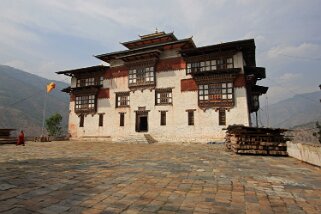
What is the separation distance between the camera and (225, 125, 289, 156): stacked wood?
11773 mm

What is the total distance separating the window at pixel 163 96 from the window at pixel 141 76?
1505mm

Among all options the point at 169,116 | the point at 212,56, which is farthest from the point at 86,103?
the point at 212,56

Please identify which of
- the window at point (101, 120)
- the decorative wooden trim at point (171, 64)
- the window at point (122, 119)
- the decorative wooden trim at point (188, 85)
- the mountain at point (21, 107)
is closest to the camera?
the decorative wooden trim at point (188, 85)

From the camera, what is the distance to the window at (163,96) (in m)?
24.4

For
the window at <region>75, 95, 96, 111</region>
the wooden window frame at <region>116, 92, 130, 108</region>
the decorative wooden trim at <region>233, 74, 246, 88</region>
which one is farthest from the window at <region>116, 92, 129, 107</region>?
the decorative wooden trim at <region>233, 74, 246, 88</region>

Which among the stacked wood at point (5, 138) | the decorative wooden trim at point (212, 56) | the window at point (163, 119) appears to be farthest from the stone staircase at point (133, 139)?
the stacked wood at point (5, 138)

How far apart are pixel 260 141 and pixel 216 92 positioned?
10301mm

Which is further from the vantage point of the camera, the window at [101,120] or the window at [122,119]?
the window at [101,120]

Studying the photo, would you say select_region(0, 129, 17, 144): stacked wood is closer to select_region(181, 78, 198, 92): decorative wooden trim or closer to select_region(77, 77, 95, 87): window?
select_region(77, 77, 95, 87): window

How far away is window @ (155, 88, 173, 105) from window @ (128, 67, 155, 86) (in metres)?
1.50

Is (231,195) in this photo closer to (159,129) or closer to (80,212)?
(80,212)

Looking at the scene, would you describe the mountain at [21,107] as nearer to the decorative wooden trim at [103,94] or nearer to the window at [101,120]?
the decorative wooden trim at [103,94]

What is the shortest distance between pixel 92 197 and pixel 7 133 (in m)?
26.0

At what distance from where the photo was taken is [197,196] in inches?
183
